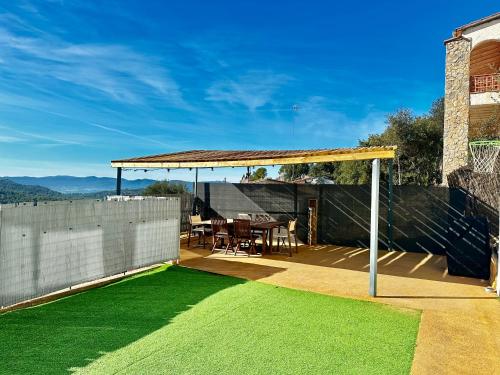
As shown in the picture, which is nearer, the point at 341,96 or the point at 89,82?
the point at 89,82

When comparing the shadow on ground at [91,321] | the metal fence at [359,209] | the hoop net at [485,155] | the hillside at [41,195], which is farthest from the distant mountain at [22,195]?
the hoop net at [485,155]

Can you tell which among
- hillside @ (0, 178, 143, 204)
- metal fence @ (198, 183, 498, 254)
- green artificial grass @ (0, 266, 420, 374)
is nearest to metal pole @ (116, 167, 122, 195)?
hillside @ (0, 178, 143, 204)

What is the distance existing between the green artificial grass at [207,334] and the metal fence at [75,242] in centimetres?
40

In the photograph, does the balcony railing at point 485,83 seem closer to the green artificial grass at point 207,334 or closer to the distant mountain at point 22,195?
the green artificial grass at point 207,334

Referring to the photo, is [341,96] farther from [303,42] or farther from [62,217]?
[62,217]

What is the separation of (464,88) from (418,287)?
1221cm

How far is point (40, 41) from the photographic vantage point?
15.9 metres

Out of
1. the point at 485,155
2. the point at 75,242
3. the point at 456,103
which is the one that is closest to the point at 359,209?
the point at 485,155

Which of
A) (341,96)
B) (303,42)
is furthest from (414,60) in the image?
(303,42)

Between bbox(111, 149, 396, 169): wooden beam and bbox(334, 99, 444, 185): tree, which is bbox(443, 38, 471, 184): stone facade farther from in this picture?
bbox(111, 149, 396, 169): wooden beam

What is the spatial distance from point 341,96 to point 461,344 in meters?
31.8

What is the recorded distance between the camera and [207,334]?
13.9 feet

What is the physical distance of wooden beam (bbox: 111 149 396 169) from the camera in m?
6.36

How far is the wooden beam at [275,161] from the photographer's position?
636 cm
